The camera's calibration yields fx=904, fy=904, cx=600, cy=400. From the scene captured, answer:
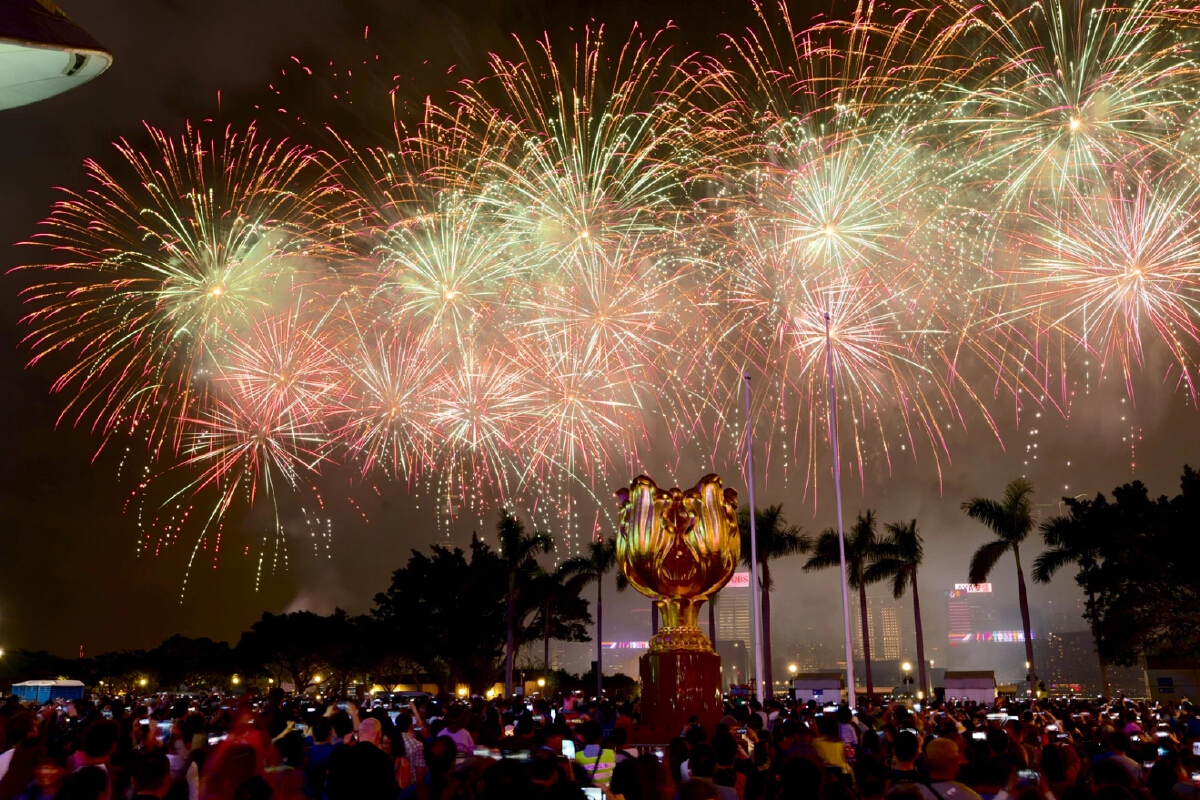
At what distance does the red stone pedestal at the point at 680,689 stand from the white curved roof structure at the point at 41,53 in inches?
553

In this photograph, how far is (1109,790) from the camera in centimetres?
432

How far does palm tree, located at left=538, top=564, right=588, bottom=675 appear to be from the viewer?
59875 millimetres

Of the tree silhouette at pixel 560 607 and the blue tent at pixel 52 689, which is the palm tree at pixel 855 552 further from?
the blue tent at pixel 52 689

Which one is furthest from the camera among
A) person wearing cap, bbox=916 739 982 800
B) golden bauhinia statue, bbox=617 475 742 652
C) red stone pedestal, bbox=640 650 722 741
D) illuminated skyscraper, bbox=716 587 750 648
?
illuminated skyscraper, bbox=716 587 750 648

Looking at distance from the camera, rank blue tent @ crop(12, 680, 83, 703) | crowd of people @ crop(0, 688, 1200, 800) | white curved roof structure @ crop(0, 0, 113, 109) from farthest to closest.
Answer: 1. blue tent @ crop(12, 680, 83, 703)
2. white curved roof structure @ crop(0, 0, 113, 109)
3. crowd of people @ crop(0, 688, 1200, 800)

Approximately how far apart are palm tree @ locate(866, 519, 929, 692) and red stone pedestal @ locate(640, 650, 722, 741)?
3465 cm

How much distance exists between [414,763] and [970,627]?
568 ft

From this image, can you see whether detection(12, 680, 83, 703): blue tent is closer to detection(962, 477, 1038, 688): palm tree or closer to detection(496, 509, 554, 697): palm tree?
detection(496, 509, 554, 697): palm tree

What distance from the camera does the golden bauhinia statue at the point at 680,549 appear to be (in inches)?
694

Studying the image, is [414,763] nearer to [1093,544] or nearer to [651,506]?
[651,506]

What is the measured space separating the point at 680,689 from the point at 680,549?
2665 mm

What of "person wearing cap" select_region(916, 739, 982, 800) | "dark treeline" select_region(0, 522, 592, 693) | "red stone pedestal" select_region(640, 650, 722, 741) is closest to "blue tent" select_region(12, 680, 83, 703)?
"dark treeline" select_region(0, 522, 592, 693)

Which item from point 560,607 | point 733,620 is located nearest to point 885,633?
point 733,620

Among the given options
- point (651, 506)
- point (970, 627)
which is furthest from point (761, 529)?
point (970, 627)
